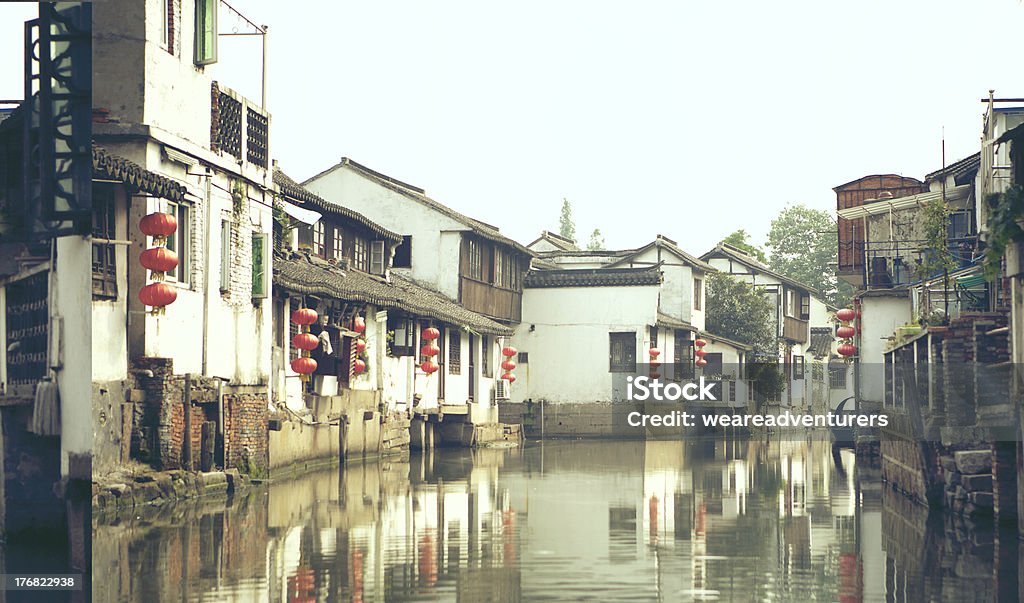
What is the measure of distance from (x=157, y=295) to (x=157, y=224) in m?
1.09

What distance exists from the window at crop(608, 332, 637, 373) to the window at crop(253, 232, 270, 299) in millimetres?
26295

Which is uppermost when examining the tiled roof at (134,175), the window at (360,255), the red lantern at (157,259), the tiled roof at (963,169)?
the tiled roof at (963,169)

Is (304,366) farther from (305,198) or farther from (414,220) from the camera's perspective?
(414,220)

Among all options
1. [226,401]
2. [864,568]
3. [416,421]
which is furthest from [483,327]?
[864,568]

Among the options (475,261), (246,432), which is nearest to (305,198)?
(246,432)

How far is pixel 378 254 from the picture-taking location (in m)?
39.4

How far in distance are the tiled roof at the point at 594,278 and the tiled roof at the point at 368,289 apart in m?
6.22

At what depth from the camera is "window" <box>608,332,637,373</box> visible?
2034 inches

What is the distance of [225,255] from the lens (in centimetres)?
2509

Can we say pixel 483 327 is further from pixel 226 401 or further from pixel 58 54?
pixel 58 54

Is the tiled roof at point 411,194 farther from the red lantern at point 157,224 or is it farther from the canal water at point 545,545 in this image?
the red lantern at point 157,224

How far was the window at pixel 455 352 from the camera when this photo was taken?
42.2 metres

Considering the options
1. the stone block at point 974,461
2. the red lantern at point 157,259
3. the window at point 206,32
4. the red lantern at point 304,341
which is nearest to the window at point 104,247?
the red lantern at point 157,259

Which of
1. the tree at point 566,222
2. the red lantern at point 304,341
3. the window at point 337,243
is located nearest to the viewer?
the red lantern at point 304,341
